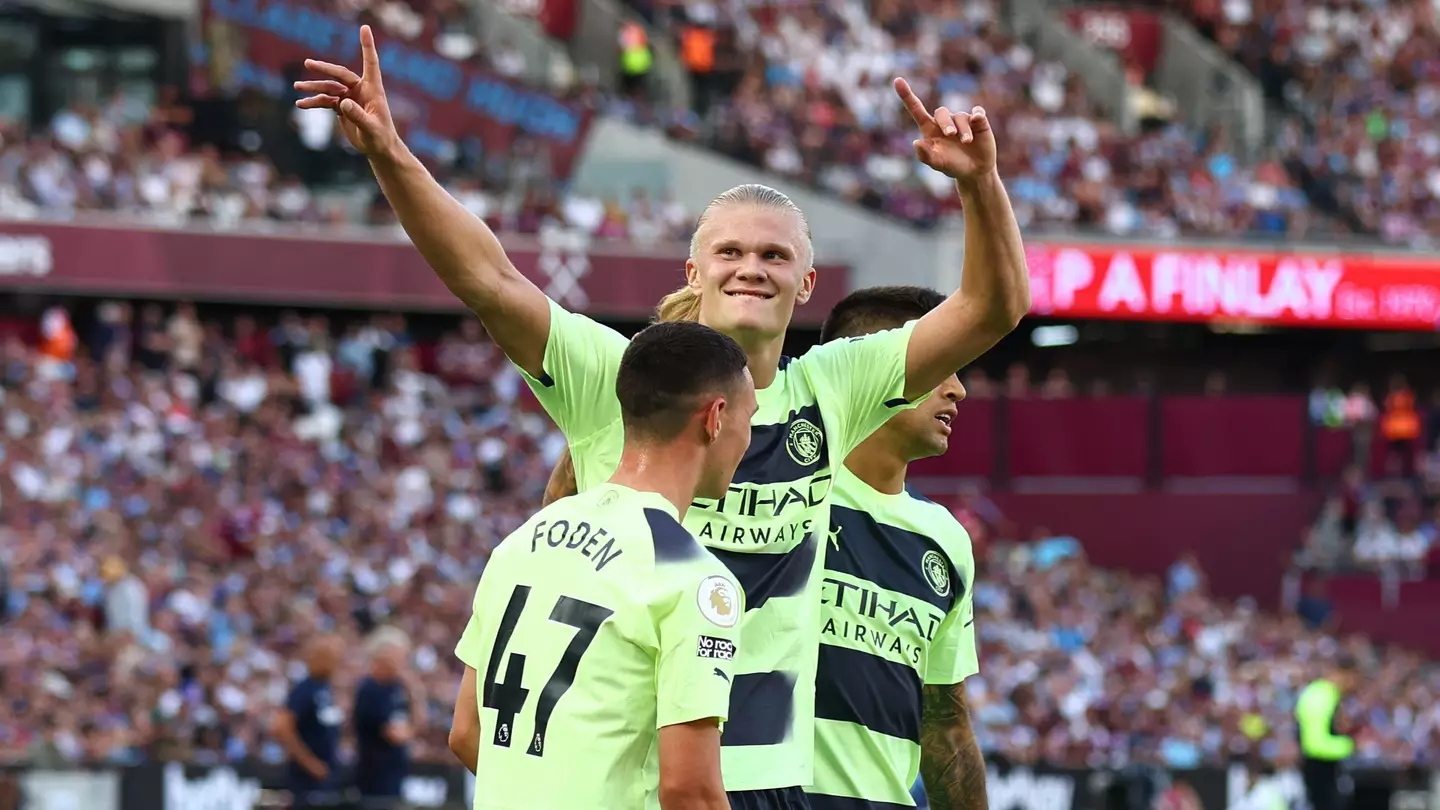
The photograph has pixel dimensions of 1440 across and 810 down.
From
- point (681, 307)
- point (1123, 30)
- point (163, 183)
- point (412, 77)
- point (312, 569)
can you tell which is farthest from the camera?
point (1123, 30)

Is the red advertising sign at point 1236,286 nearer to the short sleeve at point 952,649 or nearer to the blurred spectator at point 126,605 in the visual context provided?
the blurred spectator at point 126,605

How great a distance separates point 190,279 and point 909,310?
1701 cm

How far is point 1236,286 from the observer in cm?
2769

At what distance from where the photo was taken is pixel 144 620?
1612 cm

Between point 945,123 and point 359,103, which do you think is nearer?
point 359,103

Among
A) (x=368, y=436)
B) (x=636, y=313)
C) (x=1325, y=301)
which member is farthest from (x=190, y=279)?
(x=1325, y=301)

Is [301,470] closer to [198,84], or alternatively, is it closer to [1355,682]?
[198,84]

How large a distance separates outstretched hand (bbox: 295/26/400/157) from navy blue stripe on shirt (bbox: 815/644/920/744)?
1703mm

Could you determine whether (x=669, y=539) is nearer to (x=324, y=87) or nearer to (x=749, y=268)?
(x=749, y=268)

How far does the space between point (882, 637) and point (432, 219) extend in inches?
64.7

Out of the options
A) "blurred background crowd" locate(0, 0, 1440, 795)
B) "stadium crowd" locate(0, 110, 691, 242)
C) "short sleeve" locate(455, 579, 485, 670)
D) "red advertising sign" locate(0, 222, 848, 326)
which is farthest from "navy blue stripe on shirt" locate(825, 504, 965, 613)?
"red advertising sign" locate(0, 222, 848, 326)

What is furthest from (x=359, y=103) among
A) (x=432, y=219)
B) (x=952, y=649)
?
(x=952, y=649)

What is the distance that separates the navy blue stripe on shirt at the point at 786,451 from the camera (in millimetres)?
4879

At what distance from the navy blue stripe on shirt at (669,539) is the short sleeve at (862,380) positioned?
1.01 meters
